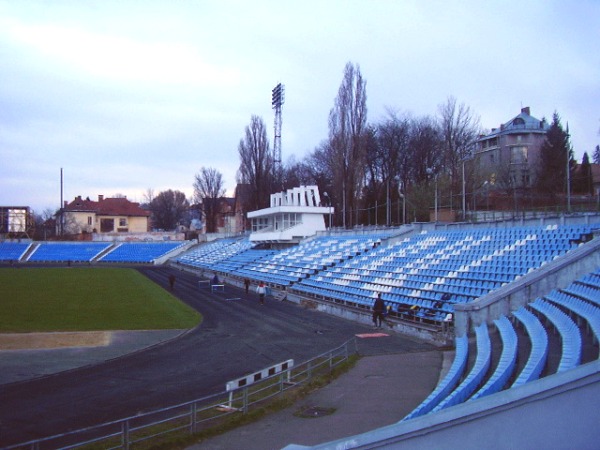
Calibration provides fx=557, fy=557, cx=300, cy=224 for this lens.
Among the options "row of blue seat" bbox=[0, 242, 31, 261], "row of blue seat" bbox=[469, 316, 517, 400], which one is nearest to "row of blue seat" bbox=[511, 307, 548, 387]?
"row of blue seat" bbox=[469, 316, 517, 400]

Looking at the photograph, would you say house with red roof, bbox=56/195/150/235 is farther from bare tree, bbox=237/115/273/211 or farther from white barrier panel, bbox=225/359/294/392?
white barrier panel, bbox=225/359/294/392

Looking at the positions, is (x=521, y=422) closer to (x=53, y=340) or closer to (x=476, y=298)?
(x=476, y=298)

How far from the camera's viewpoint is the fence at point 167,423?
8430 millimetres

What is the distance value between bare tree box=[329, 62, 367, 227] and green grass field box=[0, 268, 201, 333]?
16651 millimetres

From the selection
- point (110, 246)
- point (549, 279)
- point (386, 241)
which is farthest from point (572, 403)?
point (110, 246)

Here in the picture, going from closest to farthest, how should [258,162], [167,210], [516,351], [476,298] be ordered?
[516,351], [476,298], [258,162], [167,210]

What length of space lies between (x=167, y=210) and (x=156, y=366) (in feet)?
345

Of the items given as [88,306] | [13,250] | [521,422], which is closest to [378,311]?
[521,422]

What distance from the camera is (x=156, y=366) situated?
49.5 feet

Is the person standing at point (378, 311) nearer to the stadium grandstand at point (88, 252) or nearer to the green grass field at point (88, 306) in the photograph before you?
the green grass field at point (88, 306)

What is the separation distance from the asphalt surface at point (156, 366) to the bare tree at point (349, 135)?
20735 millimetres

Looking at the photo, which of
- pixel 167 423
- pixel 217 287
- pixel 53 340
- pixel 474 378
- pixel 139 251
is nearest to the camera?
pixel 474 378

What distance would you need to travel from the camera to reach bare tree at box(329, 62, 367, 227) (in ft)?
143

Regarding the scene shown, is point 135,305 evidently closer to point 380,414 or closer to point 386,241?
point 386,241
